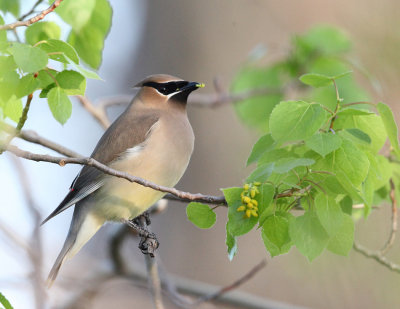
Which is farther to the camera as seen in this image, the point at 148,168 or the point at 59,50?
the point at 148,168

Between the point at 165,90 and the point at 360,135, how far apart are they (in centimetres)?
188

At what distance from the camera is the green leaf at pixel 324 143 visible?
2.15m

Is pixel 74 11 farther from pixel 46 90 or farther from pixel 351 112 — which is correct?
pixel 351 112

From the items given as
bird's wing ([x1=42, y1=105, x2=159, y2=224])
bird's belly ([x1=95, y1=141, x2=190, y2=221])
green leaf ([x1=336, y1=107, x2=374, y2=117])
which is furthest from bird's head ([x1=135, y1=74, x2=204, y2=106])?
green leaf ([x1=336, y1=107, x2=374, y2=117])

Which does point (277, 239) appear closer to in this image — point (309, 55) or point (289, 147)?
point (289, 147)

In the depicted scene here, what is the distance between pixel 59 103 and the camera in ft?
7.26

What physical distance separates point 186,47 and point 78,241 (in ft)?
12.5

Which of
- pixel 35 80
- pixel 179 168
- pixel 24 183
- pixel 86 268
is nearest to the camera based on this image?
pixel 35 80

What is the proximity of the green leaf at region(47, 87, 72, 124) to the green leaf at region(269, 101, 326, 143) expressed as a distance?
28.4 inches

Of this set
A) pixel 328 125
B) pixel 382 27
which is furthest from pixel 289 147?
pixel 382 27

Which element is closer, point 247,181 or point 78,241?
point 247,181

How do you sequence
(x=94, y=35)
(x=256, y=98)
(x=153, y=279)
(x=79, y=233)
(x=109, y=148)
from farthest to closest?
1. (x=256, y=98)
2. (x=79, y=233)
3. (x=109, y=148)
4. (x=153, y=279)
5. (x=94, y=35)

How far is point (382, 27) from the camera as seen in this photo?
18.8 feet

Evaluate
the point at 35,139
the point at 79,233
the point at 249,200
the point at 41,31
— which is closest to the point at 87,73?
the point at 35,139
